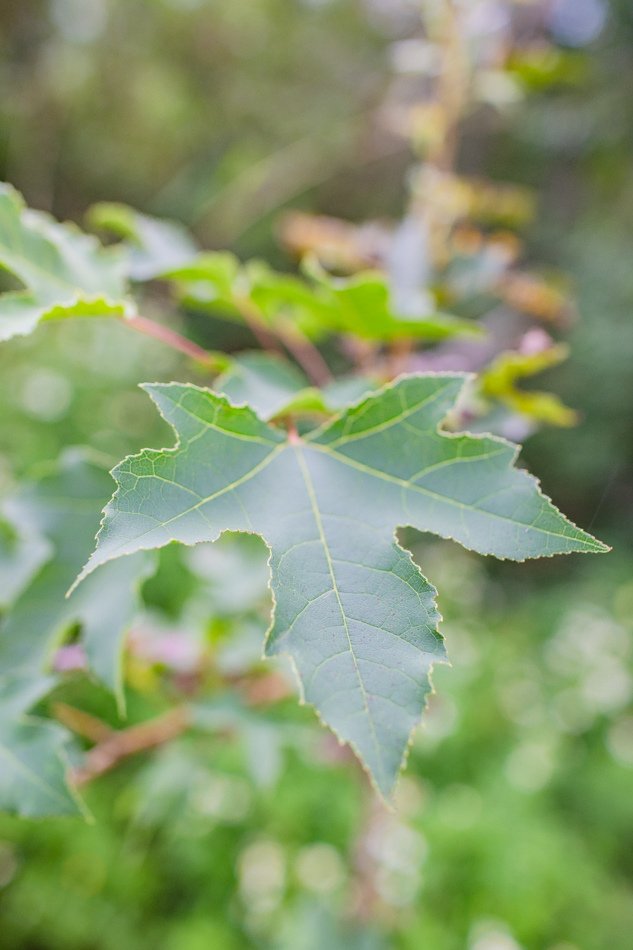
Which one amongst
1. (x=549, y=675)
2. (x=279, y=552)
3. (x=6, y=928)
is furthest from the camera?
(x=549, y=675)

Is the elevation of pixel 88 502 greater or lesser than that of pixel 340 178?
greater

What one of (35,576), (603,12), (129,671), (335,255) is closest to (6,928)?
(129,671)

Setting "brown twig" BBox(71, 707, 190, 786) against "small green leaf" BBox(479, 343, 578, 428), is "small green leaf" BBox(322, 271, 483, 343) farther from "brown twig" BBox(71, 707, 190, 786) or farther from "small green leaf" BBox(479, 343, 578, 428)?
"brown twig" BBox(71, 707, 190, 786)

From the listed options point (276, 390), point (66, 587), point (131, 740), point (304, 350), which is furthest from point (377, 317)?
point (131, 740)

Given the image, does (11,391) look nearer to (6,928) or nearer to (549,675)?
(6,928)

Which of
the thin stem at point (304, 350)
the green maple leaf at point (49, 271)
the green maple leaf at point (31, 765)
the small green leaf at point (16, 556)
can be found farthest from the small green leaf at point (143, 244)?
the green maple leaf at point (31, 765)

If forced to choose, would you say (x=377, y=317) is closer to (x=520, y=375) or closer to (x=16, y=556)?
(x=520, y=375)
